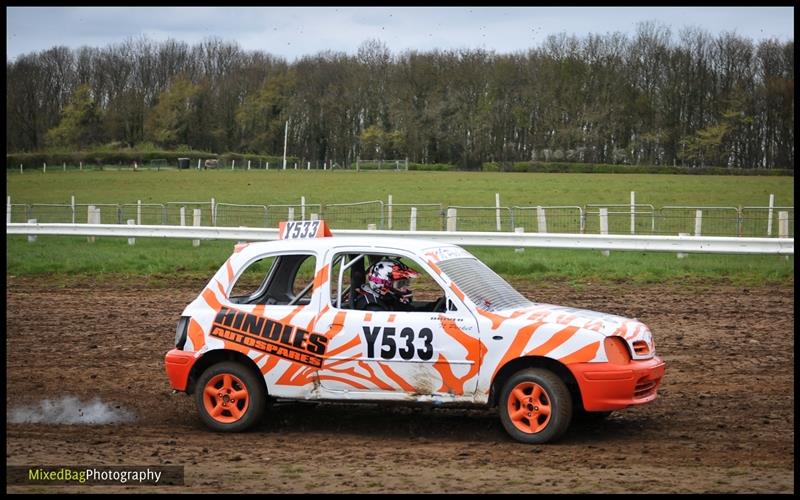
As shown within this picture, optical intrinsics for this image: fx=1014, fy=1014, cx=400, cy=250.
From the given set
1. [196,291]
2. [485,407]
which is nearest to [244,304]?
[485,407]

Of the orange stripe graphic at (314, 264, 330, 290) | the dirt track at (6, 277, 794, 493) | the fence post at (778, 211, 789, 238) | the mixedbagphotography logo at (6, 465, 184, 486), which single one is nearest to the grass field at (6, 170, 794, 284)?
the fence post at (778, 211, 789, 238)

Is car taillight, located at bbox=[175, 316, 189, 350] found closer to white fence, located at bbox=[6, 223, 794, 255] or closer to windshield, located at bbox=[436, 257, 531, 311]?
windshield, located at bbox=[436, 257, 531, 311]

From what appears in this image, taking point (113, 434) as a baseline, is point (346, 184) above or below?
above

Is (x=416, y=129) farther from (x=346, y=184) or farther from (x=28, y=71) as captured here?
(x=28, y=71)

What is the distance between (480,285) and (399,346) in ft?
3.19

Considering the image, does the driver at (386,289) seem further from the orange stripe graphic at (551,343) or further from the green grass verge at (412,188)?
the green grass verge at (412,188)

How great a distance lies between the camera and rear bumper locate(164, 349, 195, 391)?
8828 millimetres

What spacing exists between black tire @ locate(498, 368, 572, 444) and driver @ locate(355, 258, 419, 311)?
4.15ft

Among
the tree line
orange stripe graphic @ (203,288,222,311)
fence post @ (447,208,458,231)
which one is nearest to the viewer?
orange stripe graphic @ (203,288,222,311)

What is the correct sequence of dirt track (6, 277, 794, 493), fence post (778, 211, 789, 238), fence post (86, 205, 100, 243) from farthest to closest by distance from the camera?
fence post (86, 205, 100, 243) < fence post (778, 211, 789, 238) < dirt track (6, 277, 794, 493)

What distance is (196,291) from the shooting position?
1853 cm

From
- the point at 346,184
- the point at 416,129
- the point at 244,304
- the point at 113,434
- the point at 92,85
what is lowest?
the point at 113,434

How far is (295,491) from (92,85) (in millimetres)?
101910

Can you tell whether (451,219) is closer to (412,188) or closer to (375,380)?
(375,380)
